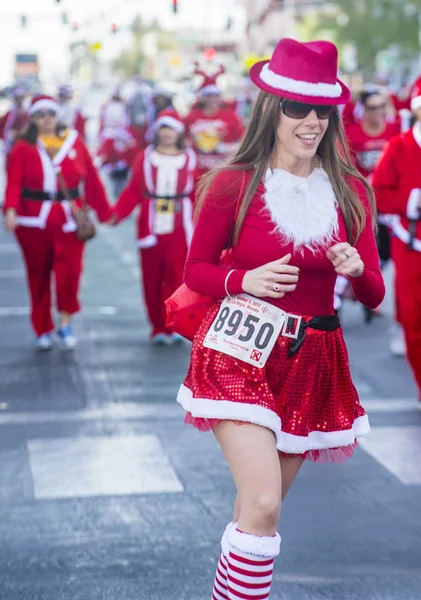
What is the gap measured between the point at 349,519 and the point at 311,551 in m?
0.49

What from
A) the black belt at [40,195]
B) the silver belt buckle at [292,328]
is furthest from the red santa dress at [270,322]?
the black belt at [40,195]

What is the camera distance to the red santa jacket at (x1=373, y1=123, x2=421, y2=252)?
24.5 ft

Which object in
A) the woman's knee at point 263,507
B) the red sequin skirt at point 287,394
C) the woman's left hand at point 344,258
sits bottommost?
the woman's knee at point 263,507

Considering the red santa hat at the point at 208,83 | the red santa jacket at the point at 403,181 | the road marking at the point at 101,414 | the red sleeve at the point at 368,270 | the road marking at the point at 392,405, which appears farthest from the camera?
the red santa hat at the point at 208,83

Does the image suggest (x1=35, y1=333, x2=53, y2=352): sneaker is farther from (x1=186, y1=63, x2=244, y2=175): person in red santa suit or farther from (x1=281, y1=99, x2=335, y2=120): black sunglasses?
(x1=281, y1=99, x2=335, y2=120): black sunglasses

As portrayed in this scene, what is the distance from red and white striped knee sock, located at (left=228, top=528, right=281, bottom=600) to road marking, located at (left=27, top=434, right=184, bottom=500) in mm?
2399

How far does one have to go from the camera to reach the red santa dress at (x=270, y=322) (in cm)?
382

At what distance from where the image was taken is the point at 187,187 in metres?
10.3

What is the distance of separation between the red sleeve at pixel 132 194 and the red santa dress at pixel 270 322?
634cm

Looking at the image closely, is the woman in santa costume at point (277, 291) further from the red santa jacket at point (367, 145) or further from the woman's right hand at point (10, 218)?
the red santa jacket at point (367, 145)

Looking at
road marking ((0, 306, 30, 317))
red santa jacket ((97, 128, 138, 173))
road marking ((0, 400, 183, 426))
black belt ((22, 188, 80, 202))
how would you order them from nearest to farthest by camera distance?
1. road marking ((0, 400, 183, 426))
2. black belt ((22, 188, 80, 202))
3. road marking ((0, 306, 30, 317))
4. red santa jacket ((97, 128, 138, 173))

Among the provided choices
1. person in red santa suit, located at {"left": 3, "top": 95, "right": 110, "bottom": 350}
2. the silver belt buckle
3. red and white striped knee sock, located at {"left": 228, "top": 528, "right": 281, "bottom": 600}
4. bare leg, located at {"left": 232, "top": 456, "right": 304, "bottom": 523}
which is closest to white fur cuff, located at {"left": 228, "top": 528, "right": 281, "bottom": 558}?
red and white striped knee sock, located at {"left": 228, "top": 528, "right": 281, "bottom": 600}

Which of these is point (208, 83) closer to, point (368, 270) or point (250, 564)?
point (368, 270)

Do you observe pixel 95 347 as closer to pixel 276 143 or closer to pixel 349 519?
pixel 349 519
